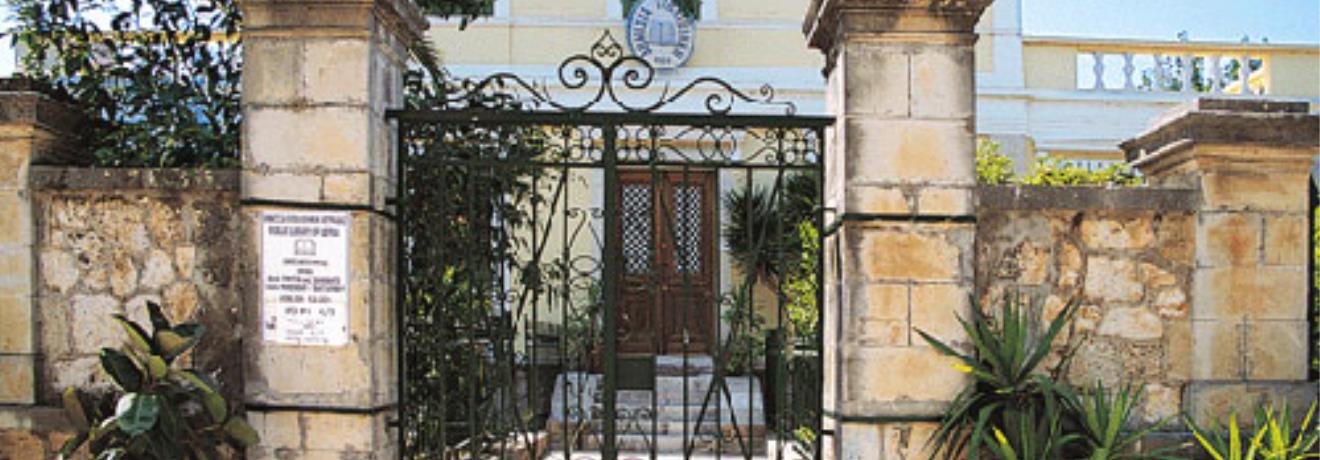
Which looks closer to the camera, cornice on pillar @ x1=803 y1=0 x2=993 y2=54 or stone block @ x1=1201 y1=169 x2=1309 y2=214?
cornice on pillar @ x1=803 y1=0 x2=993 y2=54

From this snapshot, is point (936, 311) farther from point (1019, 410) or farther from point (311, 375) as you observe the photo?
point (311, 375)

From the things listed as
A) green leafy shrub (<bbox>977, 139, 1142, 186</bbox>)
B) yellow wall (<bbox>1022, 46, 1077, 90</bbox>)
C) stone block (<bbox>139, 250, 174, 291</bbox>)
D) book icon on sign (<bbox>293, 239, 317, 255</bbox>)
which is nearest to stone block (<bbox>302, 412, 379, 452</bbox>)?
book icon on sign (<bbox>293, 239, 317, 255</bbox>)

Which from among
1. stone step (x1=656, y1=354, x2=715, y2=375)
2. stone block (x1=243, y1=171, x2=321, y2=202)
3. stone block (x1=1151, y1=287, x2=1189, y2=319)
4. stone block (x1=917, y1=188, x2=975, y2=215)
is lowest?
stone step (x1=656, y1=354, x2=715, y2=375)

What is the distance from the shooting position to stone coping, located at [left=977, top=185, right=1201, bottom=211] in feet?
13.6

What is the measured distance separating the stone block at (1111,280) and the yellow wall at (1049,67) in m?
6.82

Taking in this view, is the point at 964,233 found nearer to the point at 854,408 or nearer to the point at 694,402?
the point at 854,408

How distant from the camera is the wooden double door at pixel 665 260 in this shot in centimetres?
449

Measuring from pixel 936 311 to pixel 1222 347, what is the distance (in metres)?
1.25

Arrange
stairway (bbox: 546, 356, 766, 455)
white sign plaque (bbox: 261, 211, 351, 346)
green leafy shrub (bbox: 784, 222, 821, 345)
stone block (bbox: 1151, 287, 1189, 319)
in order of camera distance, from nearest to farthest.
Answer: white sign plaque (bbox: 261, 211, 351, 346) < stone block (bbox: 1151, 287, 1189, 319) < green leafy shrub (bbox: 784, 222, 821, 345) < stairway (bbox: 546, 356, 766, 455)

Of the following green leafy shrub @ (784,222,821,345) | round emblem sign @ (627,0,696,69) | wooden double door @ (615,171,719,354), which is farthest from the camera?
round emblem sign @ (627,0,696,69)

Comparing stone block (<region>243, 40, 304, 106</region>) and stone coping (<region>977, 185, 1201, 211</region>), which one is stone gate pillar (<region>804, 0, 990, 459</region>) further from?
stone block (<region>243, 40, 304, 106</region>)

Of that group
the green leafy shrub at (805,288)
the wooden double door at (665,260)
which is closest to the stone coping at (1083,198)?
the wooden double door at (665,260)

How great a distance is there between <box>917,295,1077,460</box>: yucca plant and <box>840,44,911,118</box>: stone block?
0.89m

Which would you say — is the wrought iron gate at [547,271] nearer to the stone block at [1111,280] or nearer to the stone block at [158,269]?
the stone block at [158,269]
